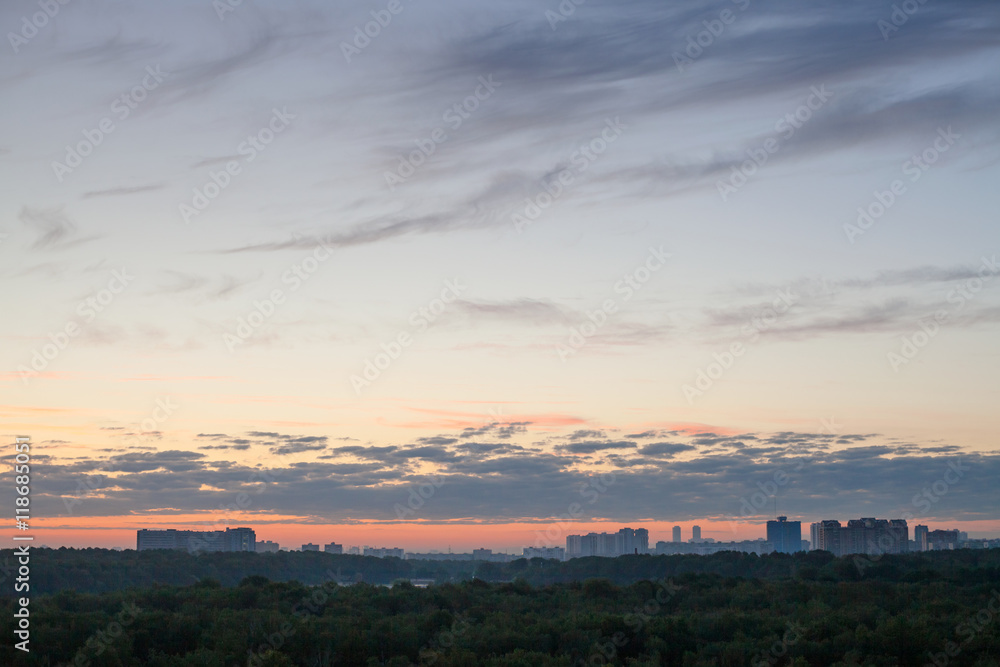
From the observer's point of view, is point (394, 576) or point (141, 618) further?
point (394, 576)

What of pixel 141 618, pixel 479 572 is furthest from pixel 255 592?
pixel 479 572

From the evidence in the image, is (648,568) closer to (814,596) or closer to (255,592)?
(814,596)

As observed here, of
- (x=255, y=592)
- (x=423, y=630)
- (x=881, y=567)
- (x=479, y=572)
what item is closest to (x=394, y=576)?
(x=479, y=572)

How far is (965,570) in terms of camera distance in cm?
8356

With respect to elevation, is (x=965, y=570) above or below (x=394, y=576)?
above

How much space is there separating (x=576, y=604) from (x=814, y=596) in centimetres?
1841

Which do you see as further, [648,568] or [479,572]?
[479,572]

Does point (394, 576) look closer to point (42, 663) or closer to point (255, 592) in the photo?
point (255, 592)

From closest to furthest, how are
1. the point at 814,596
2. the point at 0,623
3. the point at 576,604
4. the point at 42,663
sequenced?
the point at 42,663
the point at 0,623
the point at 576,604
the point at 814,596

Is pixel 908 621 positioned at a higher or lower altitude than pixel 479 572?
Answer: higher

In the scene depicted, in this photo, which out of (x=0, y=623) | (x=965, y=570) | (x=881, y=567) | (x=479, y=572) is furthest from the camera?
(x=479, y=572)

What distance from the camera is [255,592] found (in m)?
60.1

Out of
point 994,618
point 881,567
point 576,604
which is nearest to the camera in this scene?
point 994,618

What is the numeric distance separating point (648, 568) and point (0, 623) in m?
110
